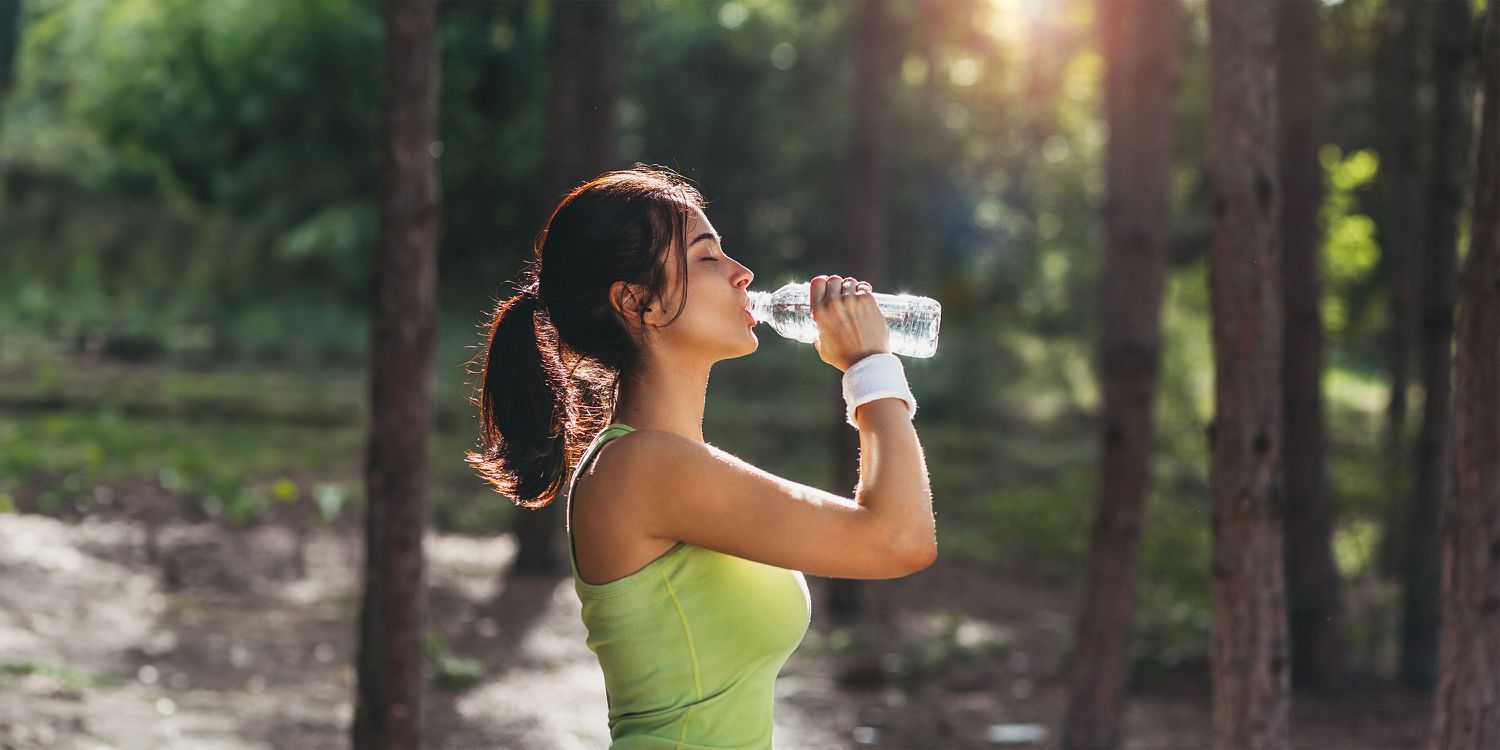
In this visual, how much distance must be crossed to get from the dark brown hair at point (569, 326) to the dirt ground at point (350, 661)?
4231 mm

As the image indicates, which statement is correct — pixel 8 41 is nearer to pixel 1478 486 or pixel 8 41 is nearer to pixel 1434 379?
pixel 1434 379

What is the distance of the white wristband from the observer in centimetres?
250

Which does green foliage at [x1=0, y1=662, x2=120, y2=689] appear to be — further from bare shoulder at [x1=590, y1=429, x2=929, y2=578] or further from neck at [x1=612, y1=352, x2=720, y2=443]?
bare shoulder at [x1=590, y1=429, x2=929, y2=578]

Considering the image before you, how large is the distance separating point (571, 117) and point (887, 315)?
937 centimetres

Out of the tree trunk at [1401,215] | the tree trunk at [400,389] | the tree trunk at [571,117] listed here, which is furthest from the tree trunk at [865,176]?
the tree trunk at [400,389]

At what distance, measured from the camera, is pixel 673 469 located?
7.80ft

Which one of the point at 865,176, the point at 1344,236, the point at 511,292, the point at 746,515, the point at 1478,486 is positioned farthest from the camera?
the point at 1344,236

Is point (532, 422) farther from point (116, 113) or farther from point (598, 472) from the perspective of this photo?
point (116, 113)

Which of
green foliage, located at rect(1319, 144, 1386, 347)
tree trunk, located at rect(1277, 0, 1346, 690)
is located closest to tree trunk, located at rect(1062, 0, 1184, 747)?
tree trunk, located at rect(1277, 0, 1346, 690)

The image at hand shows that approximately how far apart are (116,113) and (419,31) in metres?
22.3

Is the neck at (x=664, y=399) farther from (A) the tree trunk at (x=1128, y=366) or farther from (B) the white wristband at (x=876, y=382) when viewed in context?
(A) the tree trunk at (x=1128, y=366)

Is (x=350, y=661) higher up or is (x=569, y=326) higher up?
(x=569, y=326)

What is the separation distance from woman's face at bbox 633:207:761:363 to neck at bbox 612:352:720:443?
0.10ft

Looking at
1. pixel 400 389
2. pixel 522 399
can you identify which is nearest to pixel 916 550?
pixel 522 399
